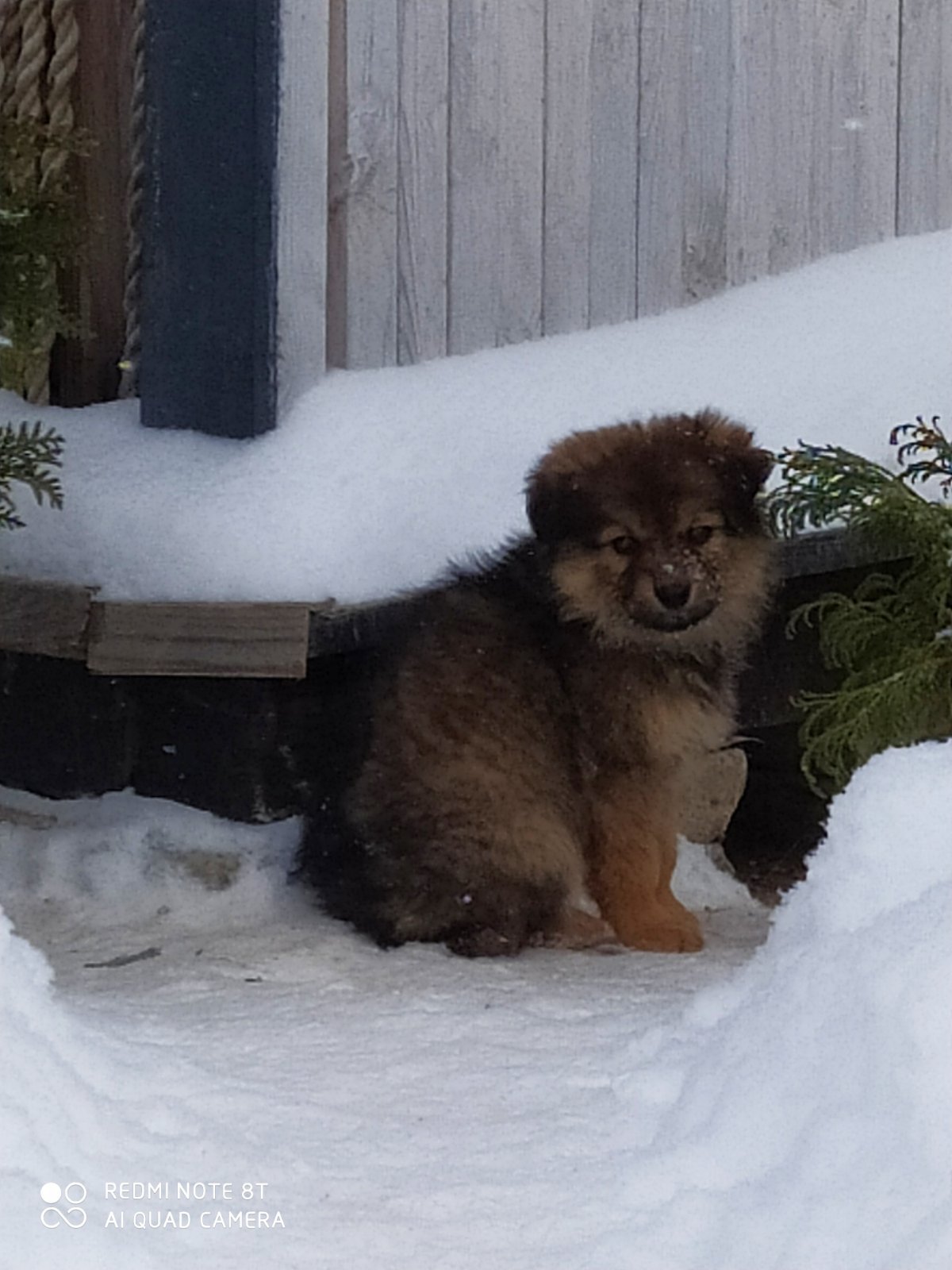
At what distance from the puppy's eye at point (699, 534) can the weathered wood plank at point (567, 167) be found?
1185 millimetres

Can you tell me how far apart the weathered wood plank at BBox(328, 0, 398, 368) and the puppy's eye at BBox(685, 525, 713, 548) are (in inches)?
42.0

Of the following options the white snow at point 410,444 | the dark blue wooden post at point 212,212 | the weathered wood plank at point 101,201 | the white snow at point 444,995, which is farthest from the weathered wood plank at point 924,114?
the weathered wood plank at point 101,201

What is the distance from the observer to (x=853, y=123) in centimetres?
523

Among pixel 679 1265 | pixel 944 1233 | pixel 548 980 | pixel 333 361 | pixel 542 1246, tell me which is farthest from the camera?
pixel 333 361

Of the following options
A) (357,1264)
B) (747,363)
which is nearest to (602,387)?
(747,363)

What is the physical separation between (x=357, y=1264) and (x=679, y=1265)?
34 cm

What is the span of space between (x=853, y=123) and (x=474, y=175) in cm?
135

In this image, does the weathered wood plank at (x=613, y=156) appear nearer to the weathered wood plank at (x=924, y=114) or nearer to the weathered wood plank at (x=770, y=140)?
the weathered wood plank at (x=770, y=140)

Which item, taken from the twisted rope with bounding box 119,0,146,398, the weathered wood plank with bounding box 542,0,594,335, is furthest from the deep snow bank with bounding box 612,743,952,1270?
the twisted rope with bounding box 119,0,146,398

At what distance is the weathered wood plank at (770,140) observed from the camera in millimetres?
4953

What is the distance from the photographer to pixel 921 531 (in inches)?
144

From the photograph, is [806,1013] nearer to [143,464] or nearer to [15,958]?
[15,958]

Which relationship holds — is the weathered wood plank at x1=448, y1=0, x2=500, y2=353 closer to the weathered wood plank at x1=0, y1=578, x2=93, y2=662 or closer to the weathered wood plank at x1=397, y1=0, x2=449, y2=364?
the weathered wood plank at x1=397, y1=0, x2=449, y2=364

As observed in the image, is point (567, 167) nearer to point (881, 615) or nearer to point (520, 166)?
point (520, 166)
